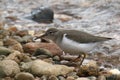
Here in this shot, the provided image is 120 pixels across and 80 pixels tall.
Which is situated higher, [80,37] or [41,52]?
[80,37]

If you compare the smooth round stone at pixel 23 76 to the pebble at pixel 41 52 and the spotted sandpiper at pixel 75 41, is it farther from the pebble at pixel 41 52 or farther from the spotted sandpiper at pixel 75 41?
the pebble at pixel 41 52

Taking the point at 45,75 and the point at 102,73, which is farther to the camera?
the point at 102,73

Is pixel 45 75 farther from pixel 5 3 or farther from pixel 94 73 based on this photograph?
pixel 5 3

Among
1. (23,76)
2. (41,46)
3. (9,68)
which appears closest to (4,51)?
(9,68)

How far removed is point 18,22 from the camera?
42.7 feet

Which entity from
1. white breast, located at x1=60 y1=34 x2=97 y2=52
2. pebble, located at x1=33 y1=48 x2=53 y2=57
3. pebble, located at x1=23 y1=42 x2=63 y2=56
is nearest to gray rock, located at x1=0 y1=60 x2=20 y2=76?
white breast, located at x1=60 y1=34 x2=97 y2=52

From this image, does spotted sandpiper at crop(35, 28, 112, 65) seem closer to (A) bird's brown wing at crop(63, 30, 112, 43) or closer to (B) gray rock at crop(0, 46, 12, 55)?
(A) bird's brown wing at crop(63, 30, 112, 43)

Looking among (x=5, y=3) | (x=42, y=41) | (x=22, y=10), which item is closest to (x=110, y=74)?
(x=42, y=41)

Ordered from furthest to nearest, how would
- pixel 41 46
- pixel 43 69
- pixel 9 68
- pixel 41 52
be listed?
1. pixel 41 46
2. pixel 41 52
3. pixel 43 69
4. pixel 9 68

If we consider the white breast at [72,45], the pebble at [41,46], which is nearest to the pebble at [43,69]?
the white breast at [72,45]

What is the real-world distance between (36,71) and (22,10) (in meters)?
7.39

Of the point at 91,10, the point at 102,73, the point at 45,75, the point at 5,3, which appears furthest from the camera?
the point at 5,3

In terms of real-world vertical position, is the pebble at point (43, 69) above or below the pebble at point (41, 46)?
above

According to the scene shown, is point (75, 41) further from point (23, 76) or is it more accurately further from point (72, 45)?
point (23, 76)
